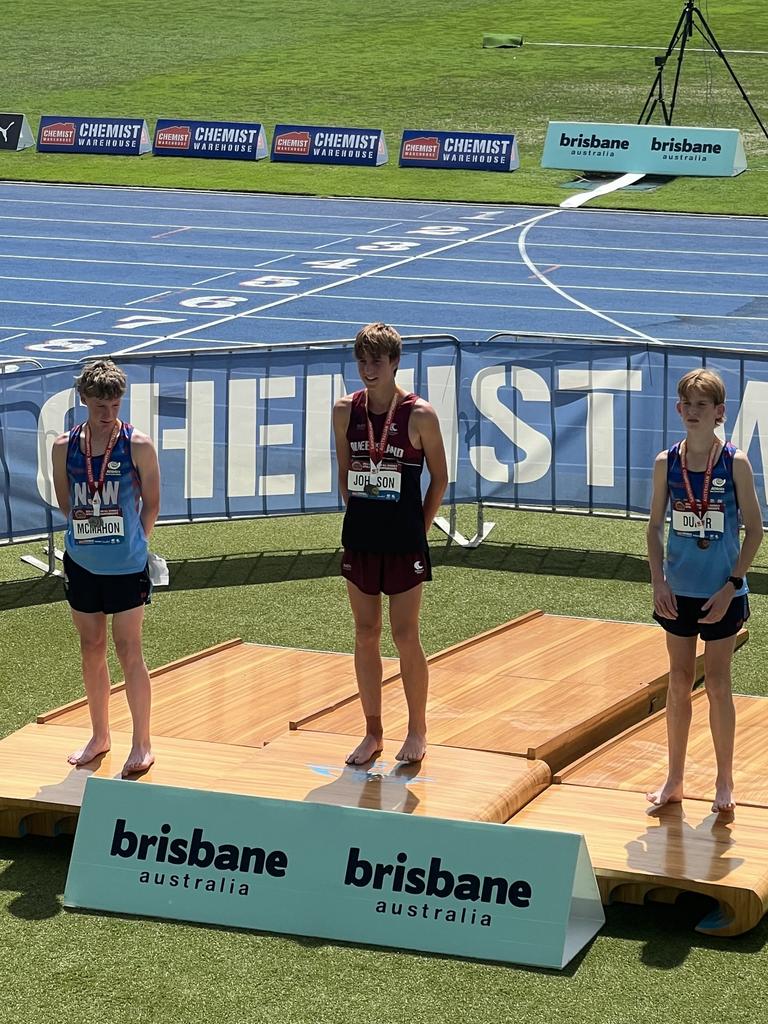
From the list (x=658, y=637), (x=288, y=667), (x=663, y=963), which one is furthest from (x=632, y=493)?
(x=663, y=963)

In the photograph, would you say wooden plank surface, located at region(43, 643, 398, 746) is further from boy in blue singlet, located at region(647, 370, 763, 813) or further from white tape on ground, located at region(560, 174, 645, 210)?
white tape on ground, located at region(560, 174, 645, 210)

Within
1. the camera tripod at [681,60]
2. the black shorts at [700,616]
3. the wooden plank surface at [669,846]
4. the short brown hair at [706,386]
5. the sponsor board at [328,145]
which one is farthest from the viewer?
the sponsor board at [328,145]

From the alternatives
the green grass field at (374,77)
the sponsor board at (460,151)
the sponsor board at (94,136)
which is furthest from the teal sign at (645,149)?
the sponsor board at (94,136)

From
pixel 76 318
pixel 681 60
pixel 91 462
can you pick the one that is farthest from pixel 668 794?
pixel 681 60

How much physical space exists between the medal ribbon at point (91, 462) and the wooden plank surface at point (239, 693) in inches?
55.1

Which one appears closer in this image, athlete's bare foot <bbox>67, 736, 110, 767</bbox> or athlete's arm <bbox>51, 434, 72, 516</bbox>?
athlete's arm <bbox>51, 434, 72, 516</bbox>

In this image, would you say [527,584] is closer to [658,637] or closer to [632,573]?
[632,573]

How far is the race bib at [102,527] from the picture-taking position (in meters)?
6.96

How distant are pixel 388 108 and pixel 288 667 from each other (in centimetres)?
3585

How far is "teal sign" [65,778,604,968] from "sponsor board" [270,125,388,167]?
30.2 m

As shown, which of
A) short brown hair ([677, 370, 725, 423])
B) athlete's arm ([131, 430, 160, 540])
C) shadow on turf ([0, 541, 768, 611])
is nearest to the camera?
short brown hair ([677, 370, 725, 423])

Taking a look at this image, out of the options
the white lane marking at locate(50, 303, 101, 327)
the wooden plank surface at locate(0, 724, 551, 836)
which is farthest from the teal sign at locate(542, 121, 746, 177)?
the wooden plank surface at locate(0, 724, 551, 836)

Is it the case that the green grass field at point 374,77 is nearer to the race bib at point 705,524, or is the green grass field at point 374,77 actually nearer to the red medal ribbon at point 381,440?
the red medal ribbon at point 381,440

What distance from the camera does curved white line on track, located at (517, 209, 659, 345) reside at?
67.7ft
